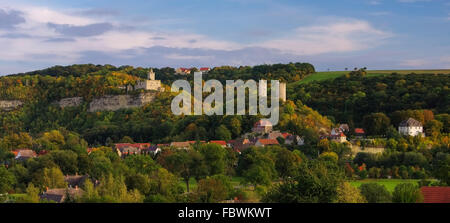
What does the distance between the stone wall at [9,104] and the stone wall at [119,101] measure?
17074mm

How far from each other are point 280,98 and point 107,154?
37.2 meters

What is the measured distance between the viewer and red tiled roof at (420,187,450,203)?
2585 centimetres

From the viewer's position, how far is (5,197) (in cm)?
3594

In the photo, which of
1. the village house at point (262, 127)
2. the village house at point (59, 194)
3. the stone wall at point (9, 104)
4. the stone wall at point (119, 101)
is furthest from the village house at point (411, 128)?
the stone wall at point (9, 104)

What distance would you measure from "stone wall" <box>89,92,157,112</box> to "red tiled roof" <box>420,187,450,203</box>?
81.1 m

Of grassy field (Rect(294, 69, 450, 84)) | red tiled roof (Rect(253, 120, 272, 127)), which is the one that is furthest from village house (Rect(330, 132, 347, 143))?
grassy field (Rect(294, 69, 450, 84))

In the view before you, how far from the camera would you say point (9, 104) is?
393 ft

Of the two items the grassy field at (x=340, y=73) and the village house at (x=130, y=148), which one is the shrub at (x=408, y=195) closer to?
the village house at (x=130, y=148)

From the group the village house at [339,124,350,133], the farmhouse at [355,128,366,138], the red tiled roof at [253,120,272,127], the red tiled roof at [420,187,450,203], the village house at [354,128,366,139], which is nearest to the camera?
the red tiled roof at [420,187,450,203]

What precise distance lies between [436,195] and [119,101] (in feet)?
289

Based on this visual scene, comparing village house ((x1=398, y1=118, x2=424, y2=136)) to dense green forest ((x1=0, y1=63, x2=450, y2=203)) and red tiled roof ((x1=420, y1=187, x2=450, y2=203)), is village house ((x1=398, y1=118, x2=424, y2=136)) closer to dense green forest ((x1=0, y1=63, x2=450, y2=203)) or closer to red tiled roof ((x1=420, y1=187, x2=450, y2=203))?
dense green forest ((x1=0, y1=63, x2=450, y2=203))

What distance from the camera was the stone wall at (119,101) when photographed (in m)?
107

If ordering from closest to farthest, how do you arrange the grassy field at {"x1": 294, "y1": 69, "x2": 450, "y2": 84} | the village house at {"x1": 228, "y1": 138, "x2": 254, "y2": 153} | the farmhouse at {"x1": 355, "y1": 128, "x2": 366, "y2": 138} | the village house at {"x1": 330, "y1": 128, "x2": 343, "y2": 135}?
1. the village house at {"x1": 330, "y1": 128, "x2": 343, "y2": 135}
2. the village house at {"x1": 228, "y1": 138, "x2": 254, "y2": 153}
3. the farmhouse at {"x1": 355, "y1": 128, "x2": 366, "y2": 138}
4. the grassy field at {"x1": 294, "y1": 69, "x2": 450, "y2": 84}
